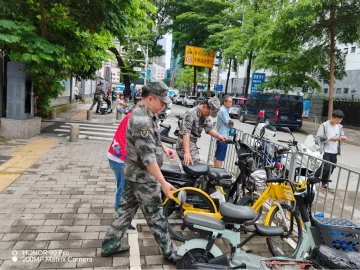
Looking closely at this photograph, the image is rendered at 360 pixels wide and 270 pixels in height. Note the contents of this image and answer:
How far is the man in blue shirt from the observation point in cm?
577

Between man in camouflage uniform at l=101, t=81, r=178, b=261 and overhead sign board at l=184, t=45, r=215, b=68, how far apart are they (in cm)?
2657

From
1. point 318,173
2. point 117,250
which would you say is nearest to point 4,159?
point 117,250

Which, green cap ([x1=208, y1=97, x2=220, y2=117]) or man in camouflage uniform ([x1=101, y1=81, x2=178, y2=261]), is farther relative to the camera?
green cap ([x1=208, y1=97, x2=220, y2=117])

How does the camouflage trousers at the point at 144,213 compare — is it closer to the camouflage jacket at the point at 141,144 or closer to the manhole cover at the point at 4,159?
the camouflage jacket at the point at 141,144

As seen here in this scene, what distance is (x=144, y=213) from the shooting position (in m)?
3.06

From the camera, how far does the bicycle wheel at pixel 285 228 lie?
3455mm

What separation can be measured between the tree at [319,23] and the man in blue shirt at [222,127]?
10.6 metres

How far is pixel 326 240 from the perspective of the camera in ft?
8.27

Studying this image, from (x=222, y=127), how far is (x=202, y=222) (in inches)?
142

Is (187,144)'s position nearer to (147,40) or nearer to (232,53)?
(232,53)

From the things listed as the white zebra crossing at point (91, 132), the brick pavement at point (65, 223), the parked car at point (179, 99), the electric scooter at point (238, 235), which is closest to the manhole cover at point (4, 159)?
the brick pavement at point (65, 223)

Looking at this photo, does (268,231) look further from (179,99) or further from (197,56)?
(179,99)

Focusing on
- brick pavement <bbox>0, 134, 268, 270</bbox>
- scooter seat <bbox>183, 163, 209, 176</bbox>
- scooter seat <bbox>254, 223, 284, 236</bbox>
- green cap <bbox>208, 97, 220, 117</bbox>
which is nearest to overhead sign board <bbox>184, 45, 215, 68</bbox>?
brick pavement <bbox>0, 134, 268, 270</bbox>

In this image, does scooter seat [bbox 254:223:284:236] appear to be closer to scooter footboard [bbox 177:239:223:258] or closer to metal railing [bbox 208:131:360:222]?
scooter footboard [bbox 177:239:223:258]
